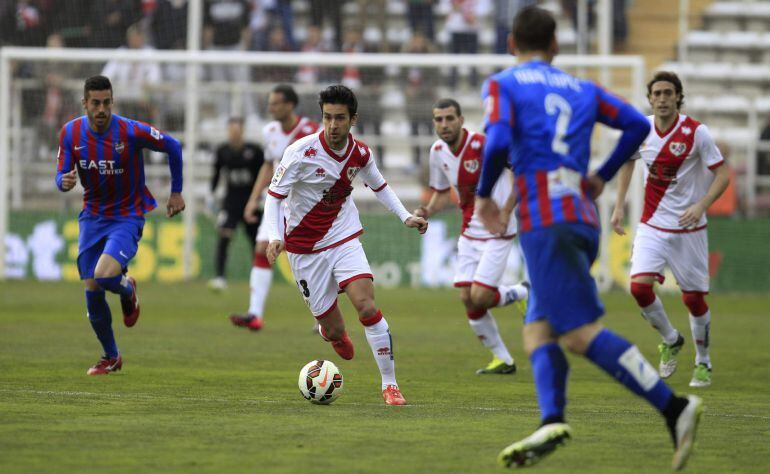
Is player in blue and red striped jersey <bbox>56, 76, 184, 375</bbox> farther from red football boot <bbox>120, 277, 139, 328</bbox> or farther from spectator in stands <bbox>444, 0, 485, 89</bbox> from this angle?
spectator in stands <bbox>444, 0, 485, 89</bbox>

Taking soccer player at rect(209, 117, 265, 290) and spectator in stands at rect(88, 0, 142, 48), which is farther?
spectator in stands at rect(88, 0, 142, 48)

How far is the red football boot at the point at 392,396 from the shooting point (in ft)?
27.5

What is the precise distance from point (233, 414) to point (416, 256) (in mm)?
13662

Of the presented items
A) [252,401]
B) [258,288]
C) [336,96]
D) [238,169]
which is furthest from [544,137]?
[238,169]

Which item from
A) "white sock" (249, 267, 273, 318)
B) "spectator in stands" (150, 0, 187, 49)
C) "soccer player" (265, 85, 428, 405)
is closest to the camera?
"soccer player" (265, 85, 428, 405)

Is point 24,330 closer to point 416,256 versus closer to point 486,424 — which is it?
point 486,424

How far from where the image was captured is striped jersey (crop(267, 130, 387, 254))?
8766 mm

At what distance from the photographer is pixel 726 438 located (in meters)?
7.14

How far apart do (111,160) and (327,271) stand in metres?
2.23

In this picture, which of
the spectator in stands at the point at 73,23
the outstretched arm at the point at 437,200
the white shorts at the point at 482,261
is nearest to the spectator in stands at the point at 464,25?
the spectator in stands at the point at 73,23

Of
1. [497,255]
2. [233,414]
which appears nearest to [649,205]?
[497,255]

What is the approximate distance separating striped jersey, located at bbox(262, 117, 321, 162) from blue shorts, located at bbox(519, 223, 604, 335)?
8.12 metres

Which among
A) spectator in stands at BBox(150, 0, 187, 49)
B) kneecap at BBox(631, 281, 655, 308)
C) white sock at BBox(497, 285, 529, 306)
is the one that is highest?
spectator in stands at BBox(150, 0, 187, 49)

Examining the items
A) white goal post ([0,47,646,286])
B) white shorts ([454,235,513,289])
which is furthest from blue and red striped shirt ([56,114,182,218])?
white goal post ([0,47,646,286])
